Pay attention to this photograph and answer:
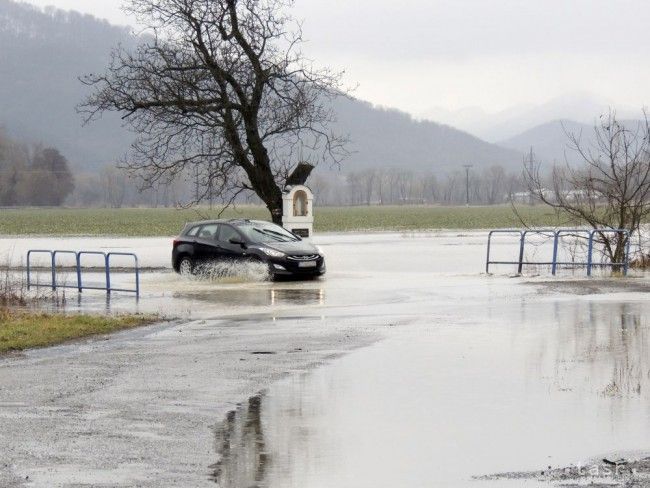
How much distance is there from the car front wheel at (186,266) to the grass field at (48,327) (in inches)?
407

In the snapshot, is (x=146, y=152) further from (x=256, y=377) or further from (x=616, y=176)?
(x=256, y=377)

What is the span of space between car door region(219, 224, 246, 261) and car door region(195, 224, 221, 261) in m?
0.18

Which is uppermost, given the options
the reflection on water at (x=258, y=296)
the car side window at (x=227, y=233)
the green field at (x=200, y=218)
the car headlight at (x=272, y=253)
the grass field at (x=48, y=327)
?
the car side window at (x=227, y=233)

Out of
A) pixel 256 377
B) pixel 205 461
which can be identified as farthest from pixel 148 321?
pixel 205 461

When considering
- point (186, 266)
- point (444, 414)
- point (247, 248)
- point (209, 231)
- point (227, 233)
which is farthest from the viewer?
point (186, 266)

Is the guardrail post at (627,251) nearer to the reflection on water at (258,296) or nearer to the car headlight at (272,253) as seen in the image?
the reflection on water at (258,296)

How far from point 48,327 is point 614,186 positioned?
62.8 feet

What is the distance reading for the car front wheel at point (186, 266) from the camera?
3225cm

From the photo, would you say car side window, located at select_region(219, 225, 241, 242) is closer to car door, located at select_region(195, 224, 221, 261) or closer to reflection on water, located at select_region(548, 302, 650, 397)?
car door, located at select_region(195, 224, 221, 261)

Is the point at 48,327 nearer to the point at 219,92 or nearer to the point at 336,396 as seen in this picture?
the point at 336,396

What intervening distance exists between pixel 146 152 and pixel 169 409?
1106 inches

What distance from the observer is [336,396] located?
12023 millimetres

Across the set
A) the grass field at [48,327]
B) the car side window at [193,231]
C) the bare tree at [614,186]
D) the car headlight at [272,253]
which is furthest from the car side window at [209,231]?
the grass field at [48,327]

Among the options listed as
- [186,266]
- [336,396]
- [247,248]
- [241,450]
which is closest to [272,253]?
[247,248]
